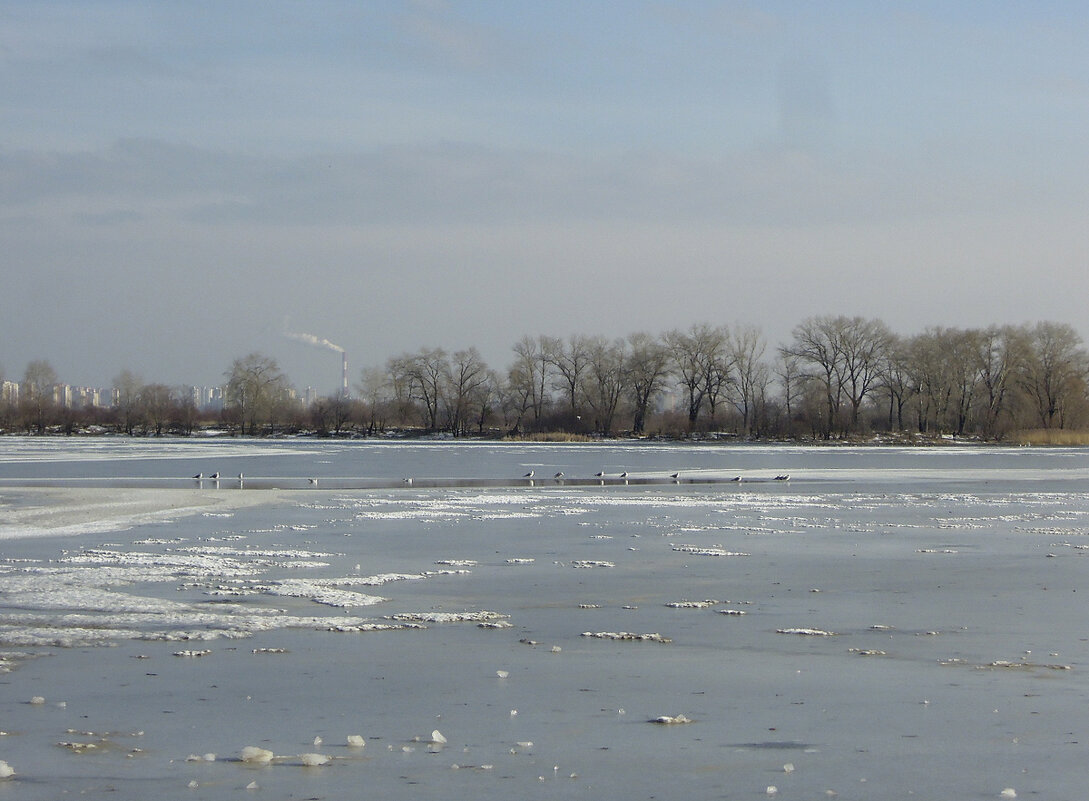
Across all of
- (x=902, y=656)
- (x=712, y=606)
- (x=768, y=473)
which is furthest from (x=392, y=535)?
(x=768, y=473)

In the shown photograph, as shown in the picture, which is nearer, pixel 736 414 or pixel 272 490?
pixel 272 490

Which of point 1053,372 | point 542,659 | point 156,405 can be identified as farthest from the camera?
point 156,405

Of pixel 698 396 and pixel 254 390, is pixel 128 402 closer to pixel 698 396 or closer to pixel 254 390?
pixel 254 390

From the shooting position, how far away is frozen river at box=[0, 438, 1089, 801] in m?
5.27

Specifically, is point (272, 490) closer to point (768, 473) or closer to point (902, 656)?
point (768, 473)

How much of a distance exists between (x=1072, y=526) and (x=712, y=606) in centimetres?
1087

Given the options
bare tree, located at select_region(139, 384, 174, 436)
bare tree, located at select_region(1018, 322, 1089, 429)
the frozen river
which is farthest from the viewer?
bare tree, located at select_region(139, 384, 174, 436)

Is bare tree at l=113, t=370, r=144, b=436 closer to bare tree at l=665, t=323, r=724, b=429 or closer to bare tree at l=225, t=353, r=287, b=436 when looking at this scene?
bare tree at l=225, t=353, r=287, b=436

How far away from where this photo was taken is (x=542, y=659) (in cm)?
777

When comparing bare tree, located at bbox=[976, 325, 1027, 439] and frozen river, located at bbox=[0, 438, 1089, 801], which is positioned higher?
bare tree, located at bbox=[976, 325, 1027, 439]

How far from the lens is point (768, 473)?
37.1 m

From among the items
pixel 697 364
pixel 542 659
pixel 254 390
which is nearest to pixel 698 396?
pixel 697 364

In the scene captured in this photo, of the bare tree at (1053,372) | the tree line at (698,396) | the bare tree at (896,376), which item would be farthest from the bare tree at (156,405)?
the bare tree at (1053,372)

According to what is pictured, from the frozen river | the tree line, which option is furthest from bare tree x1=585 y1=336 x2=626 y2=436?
the frozen river
